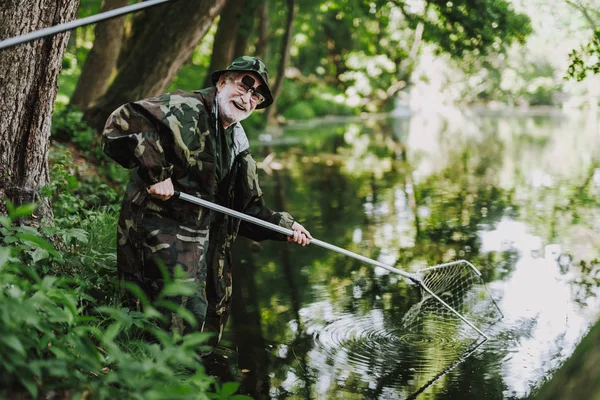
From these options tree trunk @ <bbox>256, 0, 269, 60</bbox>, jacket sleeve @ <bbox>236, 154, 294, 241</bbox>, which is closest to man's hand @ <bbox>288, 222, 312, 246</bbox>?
jacket sleeve @ <bbox>236, 154, 294, 241</bbox>

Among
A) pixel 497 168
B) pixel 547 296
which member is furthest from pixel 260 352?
pixel 497 168

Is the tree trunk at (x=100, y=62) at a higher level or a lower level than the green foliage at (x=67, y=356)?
higher

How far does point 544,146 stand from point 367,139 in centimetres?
704

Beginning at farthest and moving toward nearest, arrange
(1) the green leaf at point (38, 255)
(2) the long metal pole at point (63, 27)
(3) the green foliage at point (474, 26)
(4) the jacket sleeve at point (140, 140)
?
1. (3) the green foliage at point (474, 26)
2. (1) the green leaf at point (38, 255)
3. (4) the jacket sleeve at point (140, 140)
4. (2) the long metal pole at point (63, 27)

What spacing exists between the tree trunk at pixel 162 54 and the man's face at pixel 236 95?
19.0 feet

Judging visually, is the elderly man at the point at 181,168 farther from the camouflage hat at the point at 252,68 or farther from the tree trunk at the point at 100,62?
the tree trunk at the point at 100,62

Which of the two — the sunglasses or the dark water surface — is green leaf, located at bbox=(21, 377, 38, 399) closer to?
the dark water surface

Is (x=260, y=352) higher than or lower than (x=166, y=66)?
lower

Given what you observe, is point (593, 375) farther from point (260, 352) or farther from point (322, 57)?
point (322, 57)

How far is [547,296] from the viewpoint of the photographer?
6.91m

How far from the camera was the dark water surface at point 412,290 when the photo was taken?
Answer: 17.2 feet

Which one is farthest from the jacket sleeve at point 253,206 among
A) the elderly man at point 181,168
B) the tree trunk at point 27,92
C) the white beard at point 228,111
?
the tree trunk at point 27,92

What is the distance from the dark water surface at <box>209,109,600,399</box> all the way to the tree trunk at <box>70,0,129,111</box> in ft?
11.3

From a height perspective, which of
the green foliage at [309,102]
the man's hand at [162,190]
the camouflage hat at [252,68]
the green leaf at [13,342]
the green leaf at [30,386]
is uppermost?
the green foliage at [309,102]
